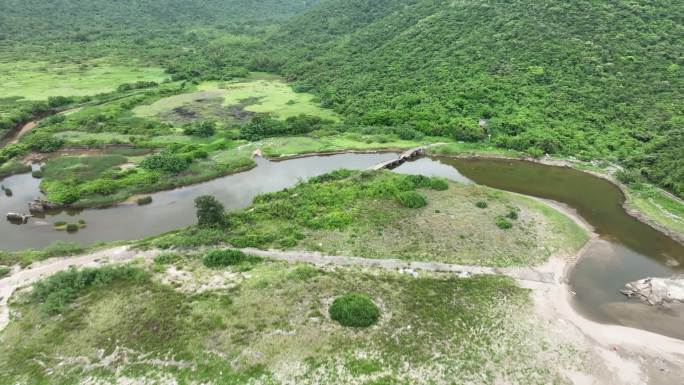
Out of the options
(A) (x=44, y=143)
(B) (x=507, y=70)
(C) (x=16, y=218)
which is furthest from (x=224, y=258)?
(B) (x=507, y=70)

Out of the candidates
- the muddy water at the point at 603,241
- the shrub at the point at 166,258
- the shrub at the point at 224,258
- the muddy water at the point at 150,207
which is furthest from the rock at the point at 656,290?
the shrub at the point at 166,258

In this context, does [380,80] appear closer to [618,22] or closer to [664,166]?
[618,22]

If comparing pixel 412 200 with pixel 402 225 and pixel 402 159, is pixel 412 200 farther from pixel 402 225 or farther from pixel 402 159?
pixel 402 159

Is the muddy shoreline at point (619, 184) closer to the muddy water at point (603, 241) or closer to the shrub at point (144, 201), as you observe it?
the muddy water at point (603, 241)

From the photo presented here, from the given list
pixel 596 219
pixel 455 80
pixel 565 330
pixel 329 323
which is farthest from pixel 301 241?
pixel 455 80

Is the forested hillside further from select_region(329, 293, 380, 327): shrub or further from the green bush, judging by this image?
select_region(329, 293, 380, 327): shrub
